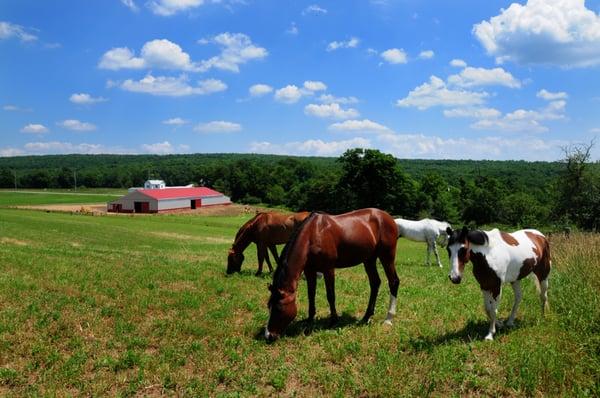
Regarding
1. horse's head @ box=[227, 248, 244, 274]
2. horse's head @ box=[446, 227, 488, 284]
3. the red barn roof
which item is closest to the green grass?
the red barn roof

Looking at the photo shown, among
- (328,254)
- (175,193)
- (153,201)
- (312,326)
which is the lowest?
(153,201)

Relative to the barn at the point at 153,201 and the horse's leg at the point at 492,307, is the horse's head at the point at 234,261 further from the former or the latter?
the barn at the point at 153,201

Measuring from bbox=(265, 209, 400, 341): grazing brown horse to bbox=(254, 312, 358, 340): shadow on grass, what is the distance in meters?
0.15

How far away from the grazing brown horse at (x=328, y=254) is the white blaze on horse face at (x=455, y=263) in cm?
172

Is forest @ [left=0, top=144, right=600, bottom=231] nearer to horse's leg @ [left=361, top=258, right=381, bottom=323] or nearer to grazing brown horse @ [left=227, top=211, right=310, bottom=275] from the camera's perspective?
grazing brown horse @ [left=227, top=211, right=310, bottom=275]

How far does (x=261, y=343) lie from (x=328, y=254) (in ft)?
6.32

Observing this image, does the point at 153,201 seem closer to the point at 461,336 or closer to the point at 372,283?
the point at 372,283

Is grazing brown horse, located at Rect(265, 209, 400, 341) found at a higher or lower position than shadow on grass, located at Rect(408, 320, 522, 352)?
higher

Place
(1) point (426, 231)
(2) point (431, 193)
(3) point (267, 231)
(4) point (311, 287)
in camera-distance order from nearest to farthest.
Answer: (4) point (311, 287)
(3) point (267, 231)
(1) point (426, 231)
(2) point (431, 193)

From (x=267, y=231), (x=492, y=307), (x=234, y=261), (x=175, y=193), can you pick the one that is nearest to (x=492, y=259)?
(x=492, y=307)

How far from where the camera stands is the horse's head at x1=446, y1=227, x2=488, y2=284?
22.1 feet

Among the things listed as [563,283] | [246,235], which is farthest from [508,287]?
[246,235]

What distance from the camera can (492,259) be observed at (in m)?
6.93

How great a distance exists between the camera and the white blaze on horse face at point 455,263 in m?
6.61
